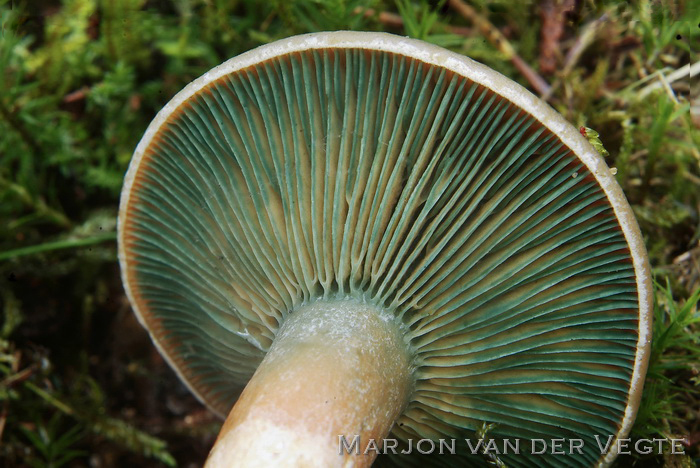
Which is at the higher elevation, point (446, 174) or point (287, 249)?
point (446, 174)

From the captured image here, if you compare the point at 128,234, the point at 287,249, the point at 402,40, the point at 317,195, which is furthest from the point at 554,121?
the point at 128,234

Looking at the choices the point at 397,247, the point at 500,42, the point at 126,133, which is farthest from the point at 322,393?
the point at 500,42

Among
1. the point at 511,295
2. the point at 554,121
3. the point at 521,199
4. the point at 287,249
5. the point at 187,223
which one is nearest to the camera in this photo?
the point at 554,121

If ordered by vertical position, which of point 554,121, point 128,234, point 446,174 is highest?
point 554,121

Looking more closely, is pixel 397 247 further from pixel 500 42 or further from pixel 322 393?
pixel 500 42

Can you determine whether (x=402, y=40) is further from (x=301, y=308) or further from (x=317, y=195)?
(x=301, y=308)

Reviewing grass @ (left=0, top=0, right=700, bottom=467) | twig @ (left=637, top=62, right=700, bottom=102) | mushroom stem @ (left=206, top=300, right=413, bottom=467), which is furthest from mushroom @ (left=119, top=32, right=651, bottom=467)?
twig @ (left=637, top=62, right=700, bottom=102)

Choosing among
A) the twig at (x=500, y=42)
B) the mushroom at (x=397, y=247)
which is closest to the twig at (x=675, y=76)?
the twig at (x=500, y=42)

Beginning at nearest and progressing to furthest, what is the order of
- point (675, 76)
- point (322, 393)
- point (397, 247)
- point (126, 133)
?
1. point (322, 393)
2. point (397, 247)
3. point (675, 76)
4. point (126, 133)
